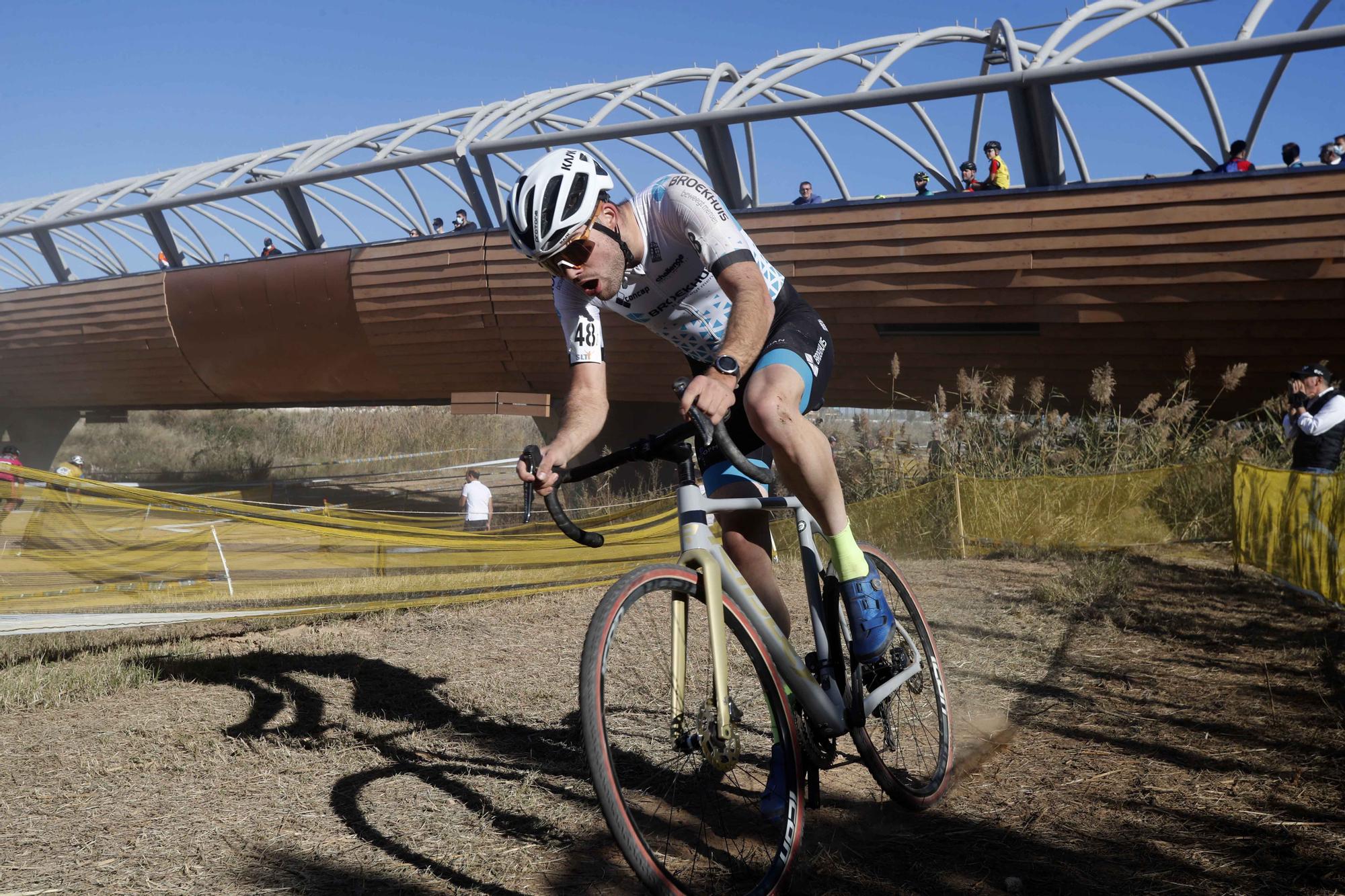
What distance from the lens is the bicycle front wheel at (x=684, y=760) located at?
2031 millimetres

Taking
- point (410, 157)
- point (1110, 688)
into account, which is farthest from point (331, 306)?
point (1110, 688)

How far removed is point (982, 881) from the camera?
93.3 inches

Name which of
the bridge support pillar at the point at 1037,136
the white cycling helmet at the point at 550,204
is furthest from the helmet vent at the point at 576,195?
the bridge support pillar at the point at 1037,136

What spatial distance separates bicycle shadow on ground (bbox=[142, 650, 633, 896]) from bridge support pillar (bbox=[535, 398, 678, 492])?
39.6ft

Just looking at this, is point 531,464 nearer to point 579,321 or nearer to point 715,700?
point 579,321

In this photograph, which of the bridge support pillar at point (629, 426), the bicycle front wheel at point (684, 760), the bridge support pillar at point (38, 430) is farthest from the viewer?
the bridge support pillar at point (38, 430)

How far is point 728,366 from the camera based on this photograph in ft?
7.25

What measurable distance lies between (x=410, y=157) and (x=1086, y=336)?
980cm

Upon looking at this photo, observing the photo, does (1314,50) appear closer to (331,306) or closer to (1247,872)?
(1247,872)

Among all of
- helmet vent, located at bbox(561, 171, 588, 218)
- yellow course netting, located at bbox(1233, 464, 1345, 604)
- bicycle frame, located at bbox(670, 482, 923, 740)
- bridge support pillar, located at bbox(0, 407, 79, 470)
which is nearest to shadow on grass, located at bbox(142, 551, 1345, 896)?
bicycle frame, located at bbox(670, 482, 923, 740)

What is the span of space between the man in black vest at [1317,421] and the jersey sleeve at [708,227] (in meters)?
6.65

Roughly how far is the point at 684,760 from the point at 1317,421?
22.8 ft

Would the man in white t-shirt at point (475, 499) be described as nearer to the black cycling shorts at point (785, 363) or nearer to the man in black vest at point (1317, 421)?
the man in black vest at point (1317, 421)

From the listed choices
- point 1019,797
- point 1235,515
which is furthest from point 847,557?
point 1235,515
